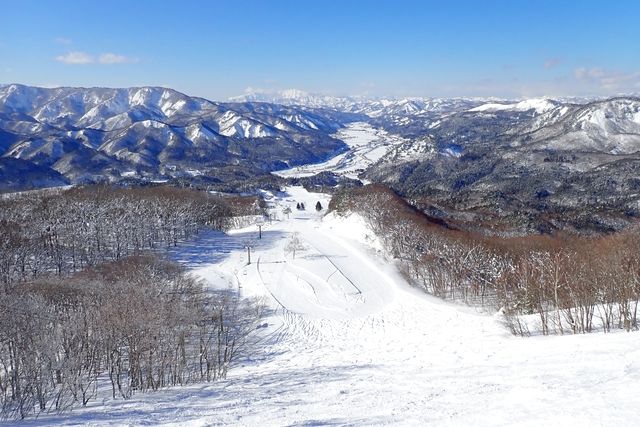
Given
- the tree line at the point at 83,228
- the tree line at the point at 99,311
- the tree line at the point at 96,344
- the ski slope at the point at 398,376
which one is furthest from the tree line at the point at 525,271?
the tree line at the point at 83,228

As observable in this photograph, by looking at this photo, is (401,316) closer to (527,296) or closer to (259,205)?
(527,296)

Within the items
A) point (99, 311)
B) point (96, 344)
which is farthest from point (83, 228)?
point (96, 344)

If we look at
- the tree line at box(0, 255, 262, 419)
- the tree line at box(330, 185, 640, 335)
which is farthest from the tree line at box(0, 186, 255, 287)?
the tree line at box(330, 185, 640, 335)

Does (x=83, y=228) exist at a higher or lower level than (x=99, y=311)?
higher

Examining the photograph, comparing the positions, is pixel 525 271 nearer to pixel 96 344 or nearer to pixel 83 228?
pixel 96 344

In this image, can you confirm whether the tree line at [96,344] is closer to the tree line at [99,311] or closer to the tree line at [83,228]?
the tree line at [99,311]

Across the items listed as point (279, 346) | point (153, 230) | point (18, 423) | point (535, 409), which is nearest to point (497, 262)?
point (279, 346)
